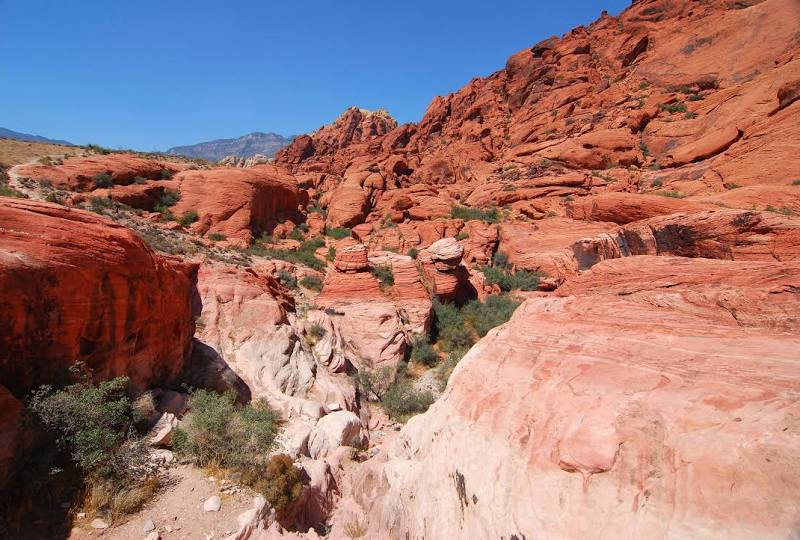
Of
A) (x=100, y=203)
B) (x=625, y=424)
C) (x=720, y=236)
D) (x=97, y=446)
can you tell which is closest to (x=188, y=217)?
(x=100, y=203)

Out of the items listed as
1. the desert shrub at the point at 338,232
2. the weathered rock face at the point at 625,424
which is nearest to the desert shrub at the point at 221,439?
the weathered rock face at the point at 625,424

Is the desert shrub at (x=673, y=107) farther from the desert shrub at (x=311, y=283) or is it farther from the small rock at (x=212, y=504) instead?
the small rock at (x=212, y=504)

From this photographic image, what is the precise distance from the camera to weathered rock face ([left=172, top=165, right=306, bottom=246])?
81.0 ft

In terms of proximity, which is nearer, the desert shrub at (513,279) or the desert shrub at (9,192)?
the desert shrub at (9,192)

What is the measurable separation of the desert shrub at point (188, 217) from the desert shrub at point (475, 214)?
60.0 feet

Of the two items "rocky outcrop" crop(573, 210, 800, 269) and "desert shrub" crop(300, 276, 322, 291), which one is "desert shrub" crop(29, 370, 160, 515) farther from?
"desert shrub" crop(300, 276, 322, 291)

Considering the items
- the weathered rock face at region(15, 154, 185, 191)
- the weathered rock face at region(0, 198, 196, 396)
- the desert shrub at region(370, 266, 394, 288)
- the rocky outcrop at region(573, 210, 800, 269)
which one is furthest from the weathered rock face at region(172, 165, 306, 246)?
the rocky outcrop at region(573, 210, 800, 269)

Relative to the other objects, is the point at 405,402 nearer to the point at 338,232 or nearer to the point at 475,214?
the point at 475,214

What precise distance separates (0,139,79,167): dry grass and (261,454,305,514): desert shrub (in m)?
26.9

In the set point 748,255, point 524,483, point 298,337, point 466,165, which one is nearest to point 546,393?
point 524,483

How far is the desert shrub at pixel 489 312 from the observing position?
1736 centimetres

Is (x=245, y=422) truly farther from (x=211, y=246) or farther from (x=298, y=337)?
(x=211, y=246)

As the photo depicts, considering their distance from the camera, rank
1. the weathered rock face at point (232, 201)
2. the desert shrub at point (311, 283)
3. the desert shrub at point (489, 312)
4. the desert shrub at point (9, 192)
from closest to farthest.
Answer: the desert shrub at point (9, 192)
the desert shrub at point (489, 312)
the desert shrub at point (311, 283)
the weathered rock face at point (232, 201)

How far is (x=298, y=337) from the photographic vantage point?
13.3 m
